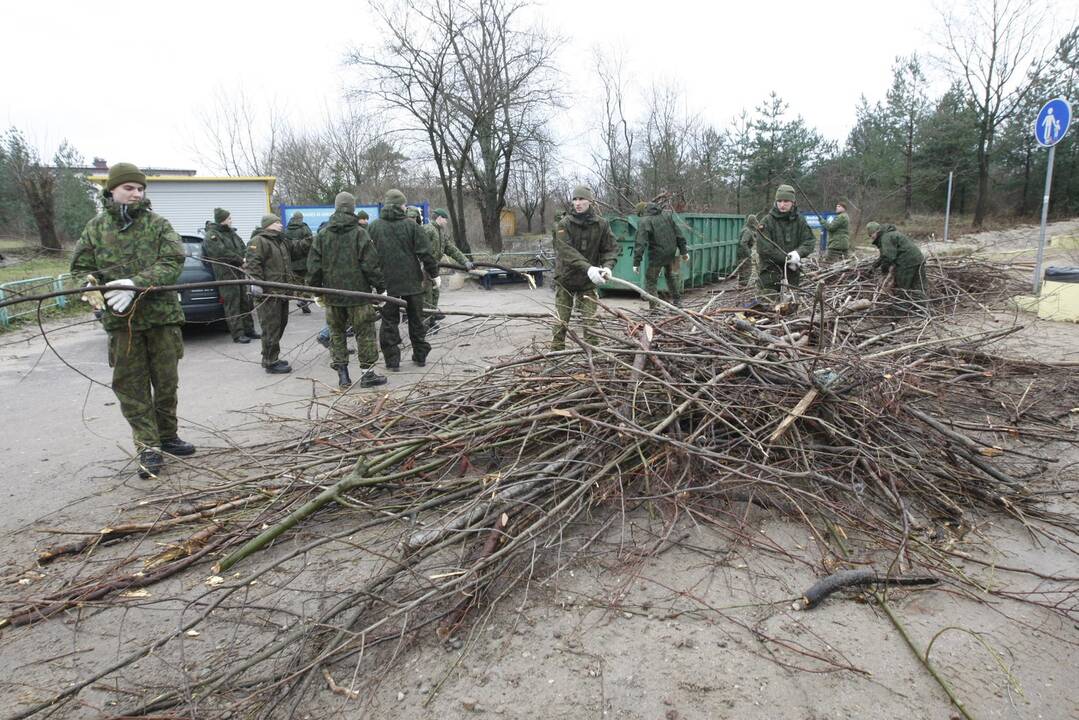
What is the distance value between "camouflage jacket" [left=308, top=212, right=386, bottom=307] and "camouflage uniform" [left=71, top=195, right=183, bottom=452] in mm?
1965

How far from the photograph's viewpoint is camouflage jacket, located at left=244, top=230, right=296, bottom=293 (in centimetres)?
742

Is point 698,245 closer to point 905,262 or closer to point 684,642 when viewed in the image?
point 905,262

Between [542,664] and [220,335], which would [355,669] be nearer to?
[542,664]

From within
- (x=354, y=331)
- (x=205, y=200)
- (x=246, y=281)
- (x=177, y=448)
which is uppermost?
(x=205, y=200)

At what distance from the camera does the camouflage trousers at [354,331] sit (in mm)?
6180

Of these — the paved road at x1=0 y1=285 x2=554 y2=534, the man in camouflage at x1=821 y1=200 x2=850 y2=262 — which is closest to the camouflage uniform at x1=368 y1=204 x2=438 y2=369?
the paved road at x1=0 y1=285 x2=554 y2=534

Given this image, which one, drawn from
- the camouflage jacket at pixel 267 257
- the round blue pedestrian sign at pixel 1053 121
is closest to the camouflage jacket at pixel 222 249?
the camouflage jacket at pixel 267 257

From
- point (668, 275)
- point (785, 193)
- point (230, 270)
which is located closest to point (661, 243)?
point (668, 275)

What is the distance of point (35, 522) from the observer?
350cm

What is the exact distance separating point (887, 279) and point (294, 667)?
7.17 meters

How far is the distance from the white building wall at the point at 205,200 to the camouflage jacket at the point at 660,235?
10.0 metres

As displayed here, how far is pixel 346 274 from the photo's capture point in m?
6.25

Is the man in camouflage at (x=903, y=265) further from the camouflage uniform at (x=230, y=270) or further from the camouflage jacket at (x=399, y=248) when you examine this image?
the camouflage uniform at (x=230, y=270)

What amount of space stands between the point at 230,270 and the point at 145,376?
4590mm
